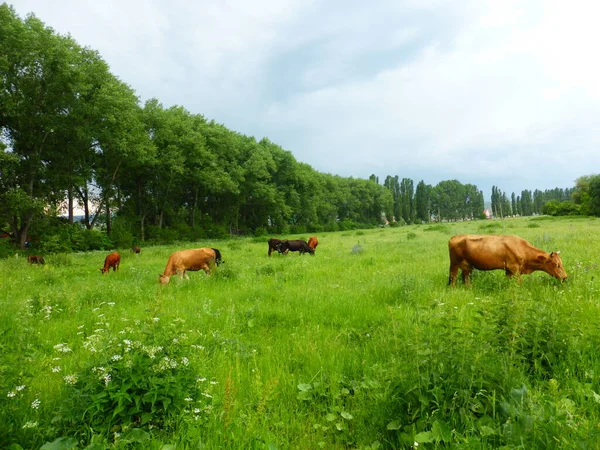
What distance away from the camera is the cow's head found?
24.1ft

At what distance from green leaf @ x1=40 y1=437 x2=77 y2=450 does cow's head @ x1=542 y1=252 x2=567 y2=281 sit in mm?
9176

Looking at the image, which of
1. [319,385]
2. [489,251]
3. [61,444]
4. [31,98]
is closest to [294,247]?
[489,251]

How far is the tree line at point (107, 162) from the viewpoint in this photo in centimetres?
2205

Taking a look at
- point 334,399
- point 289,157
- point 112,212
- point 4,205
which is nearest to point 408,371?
point 334,399

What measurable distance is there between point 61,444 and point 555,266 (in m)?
9.33

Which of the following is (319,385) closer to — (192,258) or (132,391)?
(132,391)

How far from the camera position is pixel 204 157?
1500 inches

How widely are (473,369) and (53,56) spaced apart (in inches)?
1160

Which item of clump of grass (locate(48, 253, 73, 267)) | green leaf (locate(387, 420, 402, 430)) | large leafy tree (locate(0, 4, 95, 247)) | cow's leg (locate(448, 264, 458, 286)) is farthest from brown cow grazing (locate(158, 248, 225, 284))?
large leafy tree (locate(0, 4, 95, 247))

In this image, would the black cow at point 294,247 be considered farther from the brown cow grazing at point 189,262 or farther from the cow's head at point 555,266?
the cow's head at point 555,266

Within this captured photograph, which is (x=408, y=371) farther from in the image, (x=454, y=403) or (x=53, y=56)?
(x=53, y=56)

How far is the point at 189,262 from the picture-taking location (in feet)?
38.8

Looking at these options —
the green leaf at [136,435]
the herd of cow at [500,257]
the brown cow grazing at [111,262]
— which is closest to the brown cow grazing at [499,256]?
the herd of cow at [500,257]

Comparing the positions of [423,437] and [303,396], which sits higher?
[423,437]
